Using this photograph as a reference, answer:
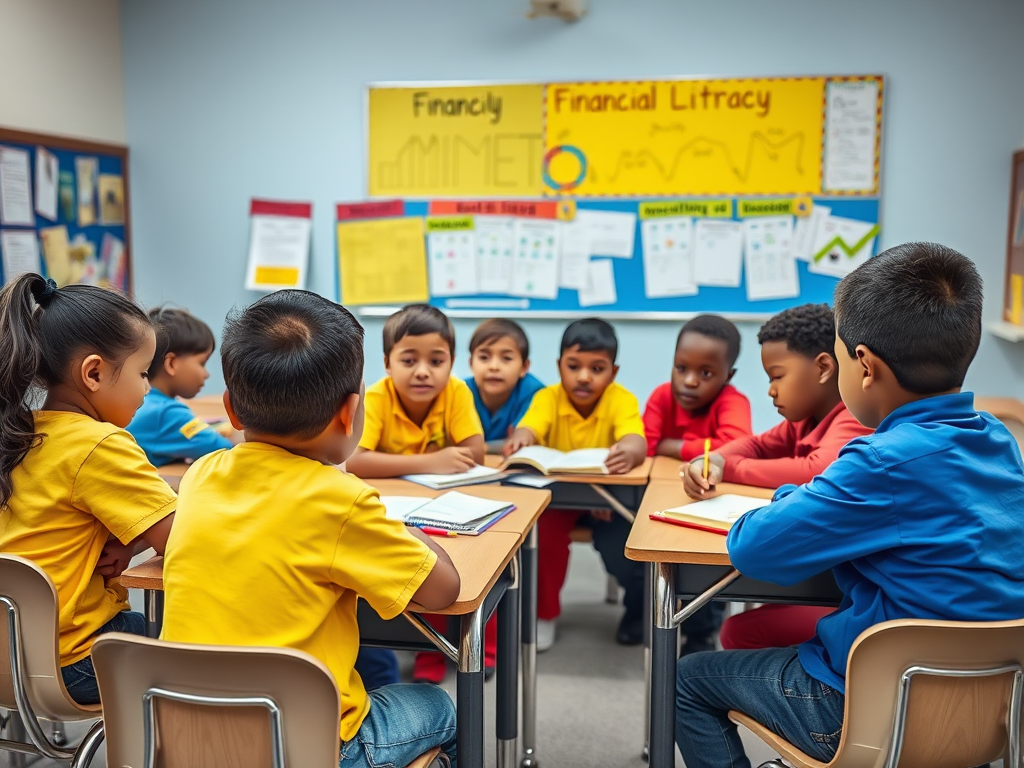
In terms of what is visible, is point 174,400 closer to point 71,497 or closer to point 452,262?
point 71,497

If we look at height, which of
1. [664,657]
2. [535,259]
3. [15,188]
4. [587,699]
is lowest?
A: [587,699]

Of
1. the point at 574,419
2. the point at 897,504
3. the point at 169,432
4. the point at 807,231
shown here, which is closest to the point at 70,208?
Answer: the point at 169,432

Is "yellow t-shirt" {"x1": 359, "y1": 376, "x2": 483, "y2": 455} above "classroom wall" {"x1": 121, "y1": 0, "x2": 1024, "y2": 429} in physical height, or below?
below

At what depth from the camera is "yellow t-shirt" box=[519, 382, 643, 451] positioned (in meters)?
2.96

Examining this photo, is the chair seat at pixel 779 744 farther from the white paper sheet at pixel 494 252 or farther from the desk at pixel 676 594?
the white paper sheet at pixel 494 252

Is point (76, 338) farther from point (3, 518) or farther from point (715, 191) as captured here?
point (715, 191)

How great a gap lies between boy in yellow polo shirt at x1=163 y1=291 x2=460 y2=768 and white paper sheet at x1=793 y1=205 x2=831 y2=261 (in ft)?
10.5

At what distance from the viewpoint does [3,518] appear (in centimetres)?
158

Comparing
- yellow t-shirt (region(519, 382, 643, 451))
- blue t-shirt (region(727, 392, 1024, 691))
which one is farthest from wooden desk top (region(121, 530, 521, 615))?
yellow t-shirt (region(519, 382, 643, 451))

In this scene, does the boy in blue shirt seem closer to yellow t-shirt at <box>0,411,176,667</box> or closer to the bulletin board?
yellow t-shirt at <box>0,411,176,667</box>

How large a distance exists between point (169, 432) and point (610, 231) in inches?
95.9

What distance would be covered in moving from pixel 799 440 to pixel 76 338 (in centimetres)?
168

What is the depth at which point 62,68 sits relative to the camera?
4.23 metres

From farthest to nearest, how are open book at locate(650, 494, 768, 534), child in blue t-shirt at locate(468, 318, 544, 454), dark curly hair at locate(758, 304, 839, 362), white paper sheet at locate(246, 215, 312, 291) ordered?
white paper sheet at locate(246, 215, 312, 291)
child in blue t-shirt at locate(468, 318, 544, 454)
dark curly hair at locate(758, 304, 839, 362)
open book at locate(650, 494, 768, 534)
